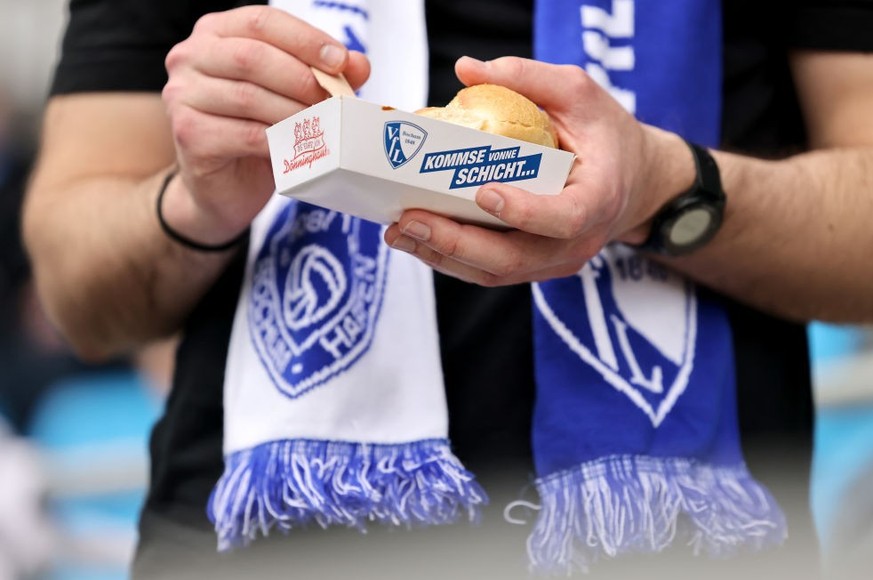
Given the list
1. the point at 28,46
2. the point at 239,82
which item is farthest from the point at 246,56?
the point at 28,46

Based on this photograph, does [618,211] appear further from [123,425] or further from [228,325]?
[123,425]

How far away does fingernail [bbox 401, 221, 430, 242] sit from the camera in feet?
3.08

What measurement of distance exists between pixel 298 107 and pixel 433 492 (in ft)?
1.35

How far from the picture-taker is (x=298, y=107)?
3.35 feet

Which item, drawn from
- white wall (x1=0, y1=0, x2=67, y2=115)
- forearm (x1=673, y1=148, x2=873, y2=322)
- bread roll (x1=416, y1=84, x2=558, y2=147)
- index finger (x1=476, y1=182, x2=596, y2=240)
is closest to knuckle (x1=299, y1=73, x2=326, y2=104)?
bread roll (x1=416, y1=84, x2=558, y2=147)

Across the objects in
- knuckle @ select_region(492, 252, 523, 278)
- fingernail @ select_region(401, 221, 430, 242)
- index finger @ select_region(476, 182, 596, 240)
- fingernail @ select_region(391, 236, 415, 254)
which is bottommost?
knuckle @ select_region(492, 252, 523, 278)

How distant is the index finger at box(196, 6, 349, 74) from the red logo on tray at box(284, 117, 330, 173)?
11 cm

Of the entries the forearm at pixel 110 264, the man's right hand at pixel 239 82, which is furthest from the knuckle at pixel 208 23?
the forearm at pixel 110 264

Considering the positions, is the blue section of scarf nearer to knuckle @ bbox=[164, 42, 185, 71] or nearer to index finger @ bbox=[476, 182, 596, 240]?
index finger @ bbox=[476, 182, 596, 240]

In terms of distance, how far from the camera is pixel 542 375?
1.20 metres

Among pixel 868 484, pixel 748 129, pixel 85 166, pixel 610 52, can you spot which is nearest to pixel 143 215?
pixel 85 166

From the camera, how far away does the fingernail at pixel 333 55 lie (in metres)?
1.00

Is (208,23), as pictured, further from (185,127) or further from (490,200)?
(490,200)

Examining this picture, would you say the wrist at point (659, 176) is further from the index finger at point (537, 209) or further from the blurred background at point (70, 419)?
the blurred background at point (70, 419)
